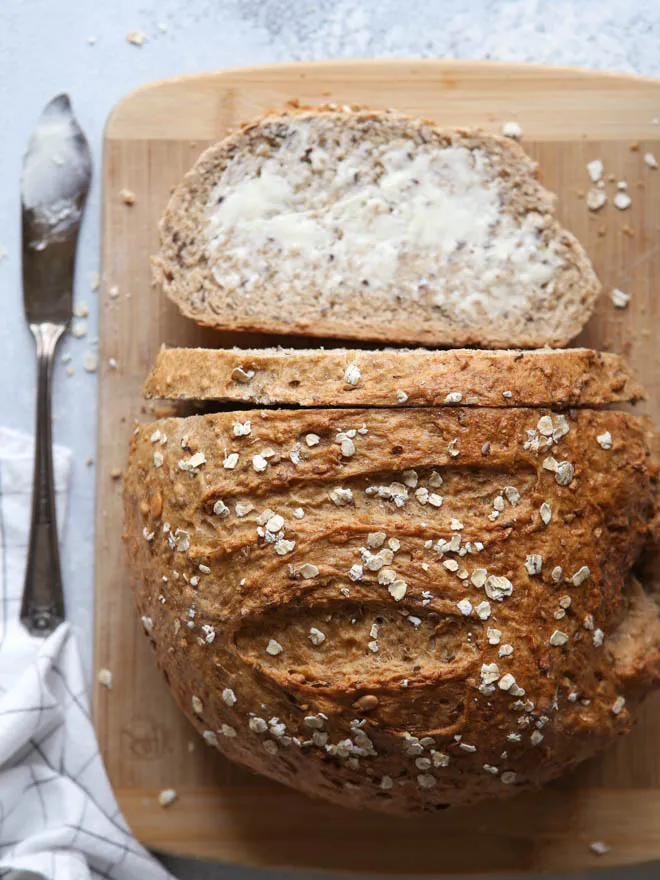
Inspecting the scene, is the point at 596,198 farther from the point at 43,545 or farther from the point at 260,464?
the point at 43,545

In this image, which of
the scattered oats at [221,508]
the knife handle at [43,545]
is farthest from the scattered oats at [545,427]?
the knife handle at [43,545]

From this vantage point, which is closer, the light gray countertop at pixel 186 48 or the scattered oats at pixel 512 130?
the scattered oats at pixel 512 130

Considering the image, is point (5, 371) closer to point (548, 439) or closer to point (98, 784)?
point (98, 784)

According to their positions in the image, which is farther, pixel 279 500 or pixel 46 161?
pixel 46 161

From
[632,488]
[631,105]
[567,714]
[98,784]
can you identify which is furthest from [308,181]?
[98,784]

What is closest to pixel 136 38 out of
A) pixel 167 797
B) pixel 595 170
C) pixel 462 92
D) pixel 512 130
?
pixel 462 92

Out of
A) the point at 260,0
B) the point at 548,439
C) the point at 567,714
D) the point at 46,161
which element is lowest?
the point at 567,714

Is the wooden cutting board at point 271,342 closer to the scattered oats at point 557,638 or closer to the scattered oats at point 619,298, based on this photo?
the scattered oats at point 619,298
